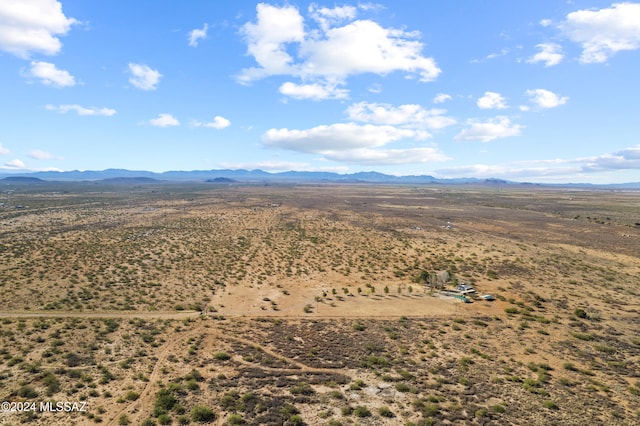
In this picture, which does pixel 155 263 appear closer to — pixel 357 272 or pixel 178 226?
pixel 357 272

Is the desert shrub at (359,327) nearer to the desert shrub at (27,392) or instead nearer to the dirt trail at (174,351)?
the dirt trail at (174,351)

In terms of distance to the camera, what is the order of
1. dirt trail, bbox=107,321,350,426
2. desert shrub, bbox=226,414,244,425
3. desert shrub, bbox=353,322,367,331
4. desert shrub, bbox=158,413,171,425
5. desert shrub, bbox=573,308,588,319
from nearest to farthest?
desert shrub, bbox=158,413,171,425, desert shrub, bbox=226,414,244,425, dirt trail, bbox=107,321,350,426, desert shrub, bbox=353,322,367,331, desert shrub, bbox=573,308,588,319

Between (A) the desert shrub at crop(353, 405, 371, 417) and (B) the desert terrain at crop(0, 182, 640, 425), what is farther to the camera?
(B) the desert terrain at crop(0, 182, 640, 425)

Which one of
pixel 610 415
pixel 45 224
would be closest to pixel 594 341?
pixel 610 415

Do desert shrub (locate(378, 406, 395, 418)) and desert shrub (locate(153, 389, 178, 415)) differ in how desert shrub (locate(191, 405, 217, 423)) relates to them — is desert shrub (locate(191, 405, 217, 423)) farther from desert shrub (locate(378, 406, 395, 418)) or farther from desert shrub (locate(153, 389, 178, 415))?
desert shrub (locate(378, 406, 395, 418))

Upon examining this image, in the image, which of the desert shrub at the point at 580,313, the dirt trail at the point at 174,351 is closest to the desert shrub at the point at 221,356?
the dirt trail at the point at 174,351

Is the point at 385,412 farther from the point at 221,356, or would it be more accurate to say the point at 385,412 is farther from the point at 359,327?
the point at 221,356

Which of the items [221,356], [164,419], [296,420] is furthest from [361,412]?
[221,356]

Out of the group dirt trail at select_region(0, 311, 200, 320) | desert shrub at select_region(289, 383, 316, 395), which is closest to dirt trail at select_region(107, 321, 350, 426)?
desert shrub at select_region(289, 383, 316, 395)
